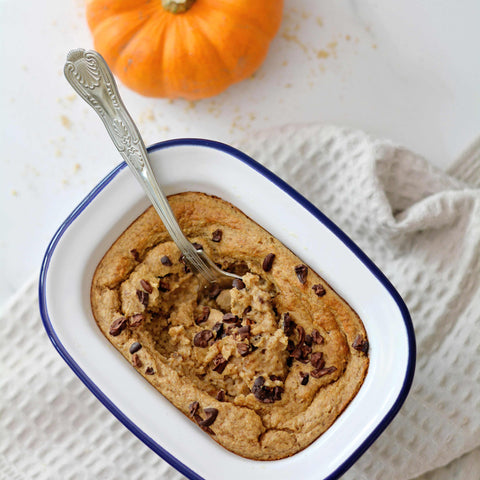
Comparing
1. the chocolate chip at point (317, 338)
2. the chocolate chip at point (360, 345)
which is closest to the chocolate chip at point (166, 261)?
the chocolate chip at point (317, 338)

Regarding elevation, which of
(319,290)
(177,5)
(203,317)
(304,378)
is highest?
(177,5)

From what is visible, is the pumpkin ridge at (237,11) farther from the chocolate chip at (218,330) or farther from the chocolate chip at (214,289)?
the chocolate chip at (218,330)

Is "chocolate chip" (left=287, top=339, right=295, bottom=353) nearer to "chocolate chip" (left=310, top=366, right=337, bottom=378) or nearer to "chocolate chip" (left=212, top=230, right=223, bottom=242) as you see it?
"chocolate chip" (left=310, top=366, right=337, bottom=378)

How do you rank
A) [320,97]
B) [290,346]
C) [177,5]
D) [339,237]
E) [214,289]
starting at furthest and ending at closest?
[320,97] < [177,5] < [214,289] < [290,346] < [339,237]

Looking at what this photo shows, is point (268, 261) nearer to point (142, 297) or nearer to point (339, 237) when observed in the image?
point (339, 237)

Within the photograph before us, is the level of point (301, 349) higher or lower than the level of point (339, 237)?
lower

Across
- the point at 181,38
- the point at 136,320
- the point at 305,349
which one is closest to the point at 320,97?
the point at 181,38

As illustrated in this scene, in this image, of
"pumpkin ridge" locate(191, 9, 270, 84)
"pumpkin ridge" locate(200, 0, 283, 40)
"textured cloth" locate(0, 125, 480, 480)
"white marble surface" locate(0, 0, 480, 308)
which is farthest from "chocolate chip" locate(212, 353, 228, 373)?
"pumpkin ridge" locate(200, 0, 283, 40)

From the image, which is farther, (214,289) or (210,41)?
(210,41)
